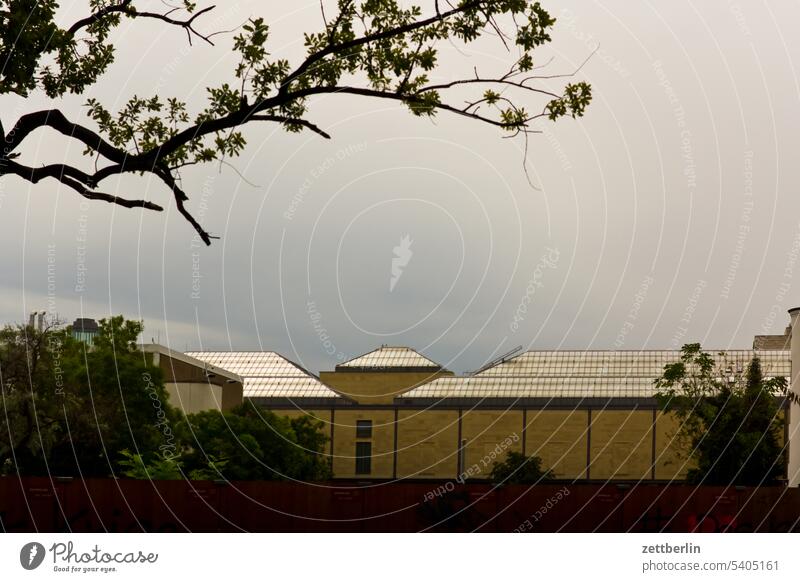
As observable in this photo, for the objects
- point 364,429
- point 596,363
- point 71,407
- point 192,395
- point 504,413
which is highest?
point 596,363

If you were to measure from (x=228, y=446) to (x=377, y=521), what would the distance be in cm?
3146

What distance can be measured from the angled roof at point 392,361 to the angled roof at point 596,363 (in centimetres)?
1007

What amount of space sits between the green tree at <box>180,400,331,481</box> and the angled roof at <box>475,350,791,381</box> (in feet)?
105

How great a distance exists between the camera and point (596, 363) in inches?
4208

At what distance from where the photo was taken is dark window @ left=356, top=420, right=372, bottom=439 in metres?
105

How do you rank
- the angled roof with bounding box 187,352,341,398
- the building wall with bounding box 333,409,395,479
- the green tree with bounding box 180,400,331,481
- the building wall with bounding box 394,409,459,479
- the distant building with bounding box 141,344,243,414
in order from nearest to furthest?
the green tree with bounding box 180,400,331,481, the distant building with bounding box 141,344,243,414, the building wall with bounding box 394,409,459,479, the building wall with bounding box 333,409,395,479, the angled roof with bounding box 187,352,341,398

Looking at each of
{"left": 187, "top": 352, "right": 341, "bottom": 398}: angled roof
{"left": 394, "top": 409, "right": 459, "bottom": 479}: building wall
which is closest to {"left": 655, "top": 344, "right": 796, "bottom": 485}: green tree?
{"left": 394, "top": 409, "right": 459, "bottom": 479}: building wall

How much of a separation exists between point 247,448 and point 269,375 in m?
50.1

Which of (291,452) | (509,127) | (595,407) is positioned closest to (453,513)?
(509,127)

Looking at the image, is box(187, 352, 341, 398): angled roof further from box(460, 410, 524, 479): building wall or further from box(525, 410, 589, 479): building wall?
box(525, 410, 589, 479): building wall

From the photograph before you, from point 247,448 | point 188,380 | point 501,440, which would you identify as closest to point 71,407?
point 247,448

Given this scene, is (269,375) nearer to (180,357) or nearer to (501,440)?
(180,357)

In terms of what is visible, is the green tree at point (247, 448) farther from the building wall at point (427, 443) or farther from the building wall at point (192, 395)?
the building wall at point (427, 443)

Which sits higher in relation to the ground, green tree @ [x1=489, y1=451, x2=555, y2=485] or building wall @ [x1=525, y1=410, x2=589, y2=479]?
building wall @ [x1=525, y1=410, x2=589, y2=479]
